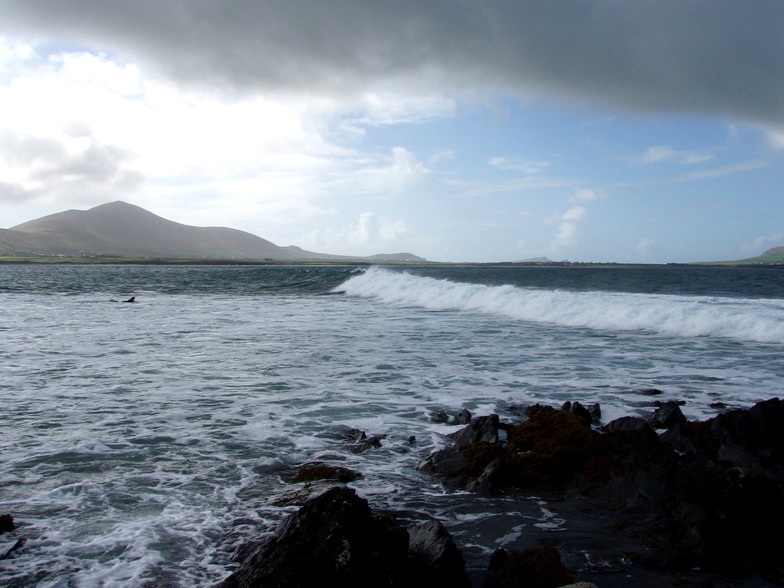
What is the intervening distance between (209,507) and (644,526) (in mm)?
4829

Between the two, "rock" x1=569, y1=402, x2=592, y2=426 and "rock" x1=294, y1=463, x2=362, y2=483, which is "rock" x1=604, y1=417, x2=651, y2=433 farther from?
"rock" x1=294, y1=463, x2=362, y2=483

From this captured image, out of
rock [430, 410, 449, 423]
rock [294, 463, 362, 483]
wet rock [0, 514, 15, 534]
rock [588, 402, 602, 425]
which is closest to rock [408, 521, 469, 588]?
rock [294, 463, 362, 483]

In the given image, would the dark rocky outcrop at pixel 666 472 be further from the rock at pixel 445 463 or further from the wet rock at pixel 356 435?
the wet rock at pixel 356 435

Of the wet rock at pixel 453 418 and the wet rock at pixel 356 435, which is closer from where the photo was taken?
the wet rock at pixel 356 435

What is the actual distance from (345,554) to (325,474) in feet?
9.37

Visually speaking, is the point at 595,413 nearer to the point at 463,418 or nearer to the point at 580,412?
the point at 580,412

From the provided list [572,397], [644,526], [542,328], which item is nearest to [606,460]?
[644,526]

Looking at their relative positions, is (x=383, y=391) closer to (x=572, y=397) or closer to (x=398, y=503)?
(x=572, y=397)

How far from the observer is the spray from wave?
868 inches

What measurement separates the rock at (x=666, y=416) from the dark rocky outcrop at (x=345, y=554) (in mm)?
6151

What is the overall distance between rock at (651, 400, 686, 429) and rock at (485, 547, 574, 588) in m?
5.55

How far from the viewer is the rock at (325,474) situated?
7016 millimetres

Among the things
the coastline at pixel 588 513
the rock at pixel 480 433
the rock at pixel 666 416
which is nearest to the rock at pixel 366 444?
the coastline at pixel 588 513

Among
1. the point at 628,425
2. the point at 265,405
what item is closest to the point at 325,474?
the point at 265,405
